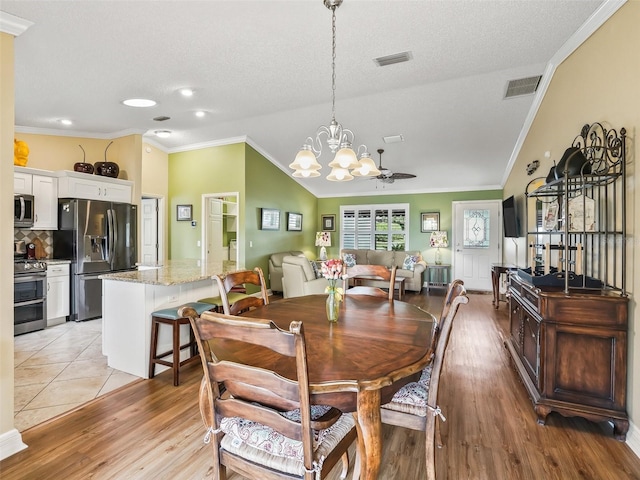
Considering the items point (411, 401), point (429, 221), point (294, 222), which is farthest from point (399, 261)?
point (411, 401)

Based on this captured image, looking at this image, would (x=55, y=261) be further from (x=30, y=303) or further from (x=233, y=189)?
(x=233, y=189)

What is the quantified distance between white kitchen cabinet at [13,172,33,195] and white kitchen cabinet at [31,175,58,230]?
0.16 ft

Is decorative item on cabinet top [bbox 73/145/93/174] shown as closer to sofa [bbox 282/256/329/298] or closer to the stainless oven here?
the stainless oven

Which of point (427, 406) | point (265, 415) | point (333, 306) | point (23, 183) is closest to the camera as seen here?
point (265, 415)

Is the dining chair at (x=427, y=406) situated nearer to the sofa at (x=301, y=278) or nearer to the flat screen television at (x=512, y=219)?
the sofa at (x=301, y=278)

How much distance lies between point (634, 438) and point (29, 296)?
5948mm

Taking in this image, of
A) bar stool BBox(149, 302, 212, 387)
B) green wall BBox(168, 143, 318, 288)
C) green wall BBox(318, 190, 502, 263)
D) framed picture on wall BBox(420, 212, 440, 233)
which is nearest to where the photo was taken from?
A: bar stool BBox(149, 302, 212, 387)

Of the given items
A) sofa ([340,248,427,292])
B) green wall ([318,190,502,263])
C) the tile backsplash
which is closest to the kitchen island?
the tile backsplash

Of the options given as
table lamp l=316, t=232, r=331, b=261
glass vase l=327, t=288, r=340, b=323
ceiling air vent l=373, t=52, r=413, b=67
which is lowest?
glass vase l=327, t=288, r=340, b=323

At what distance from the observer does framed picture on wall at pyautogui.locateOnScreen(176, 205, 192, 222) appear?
6.38 metres

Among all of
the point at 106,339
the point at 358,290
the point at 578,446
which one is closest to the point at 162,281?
the point at 106,339

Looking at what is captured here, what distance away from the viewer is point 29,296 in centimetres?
399

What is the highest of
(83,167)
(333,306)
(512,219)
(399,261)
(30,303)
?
(83,167)

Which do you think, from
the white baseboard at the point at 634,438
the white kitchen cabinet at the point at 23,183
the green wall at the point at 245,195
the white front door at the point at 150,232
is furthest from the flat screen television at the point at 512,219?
the white kitchen cabinet at the point at 23,183
